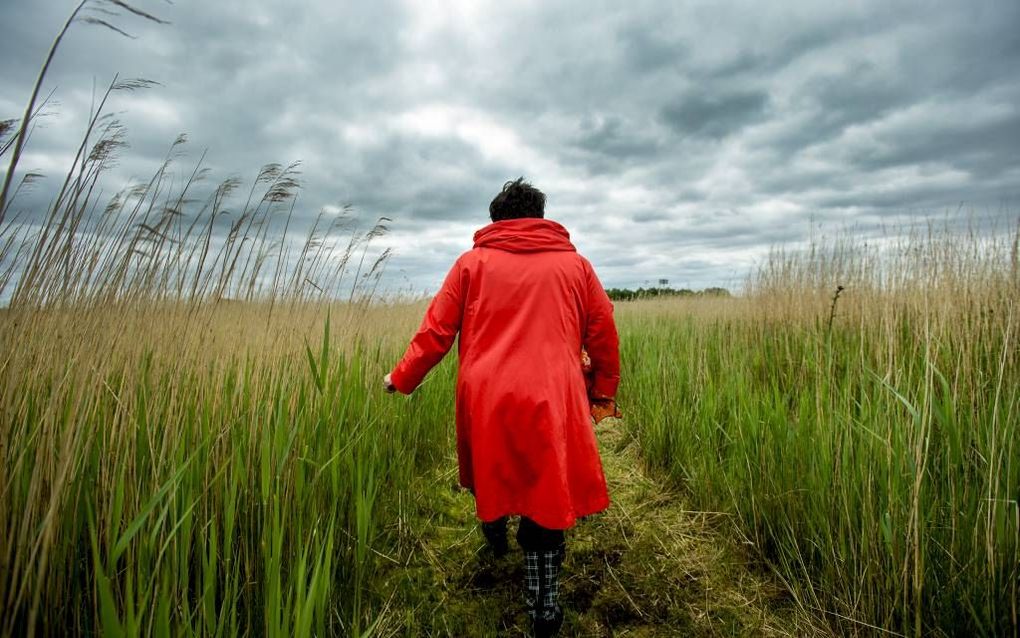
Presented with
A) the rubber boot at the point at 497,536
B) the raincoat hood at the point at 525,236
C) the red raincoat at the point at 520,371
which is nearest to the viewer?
the red raincoat at the point at 520,371

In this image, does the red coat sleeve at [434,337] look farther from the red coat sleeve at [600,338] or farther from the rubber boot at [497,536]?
the rubber boot at [497,536]

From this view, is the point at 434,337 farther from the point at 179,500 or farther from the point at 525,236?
the point at 179,500

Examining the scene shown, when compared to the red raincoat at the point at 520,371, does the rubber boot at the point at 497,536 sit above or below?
below

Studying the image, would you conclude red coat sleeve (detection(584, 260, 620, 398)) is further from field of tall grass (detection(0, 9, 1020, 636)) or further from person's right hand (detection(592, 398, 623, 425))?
field of tall grass (detection(0, 9, 1020, 636))

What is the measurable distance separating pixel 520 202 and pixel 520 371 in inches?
34.0

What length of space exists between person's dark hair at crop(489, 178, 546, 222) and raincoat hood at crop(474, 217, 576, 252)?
56 millimetres

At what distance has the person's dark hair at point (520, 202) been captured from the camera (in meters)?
2.18

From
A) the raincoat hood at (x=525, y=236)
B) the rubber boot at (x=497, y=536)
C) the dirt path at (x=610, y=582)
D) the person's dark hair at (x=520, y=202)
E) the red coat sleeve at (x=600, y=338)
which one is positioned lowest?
the dirt path at (x=610, y=582)

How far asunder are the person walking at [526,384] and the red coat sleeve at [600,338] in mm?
73

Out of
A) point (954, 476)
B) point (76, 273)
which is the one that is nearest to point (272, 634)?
point (76, 273)

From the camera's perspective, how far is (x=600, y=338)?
7.22 feet

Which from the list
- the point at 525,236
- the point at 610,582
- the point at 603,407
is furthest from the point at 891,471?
the point at 525,236

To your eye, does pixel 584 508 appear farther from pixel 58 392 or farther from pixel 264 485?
pixel 58 392

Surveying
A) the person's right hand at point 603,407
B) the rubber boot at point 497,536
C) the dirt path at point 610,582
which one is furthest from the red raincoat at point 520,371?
the dirt path at point 610,582
